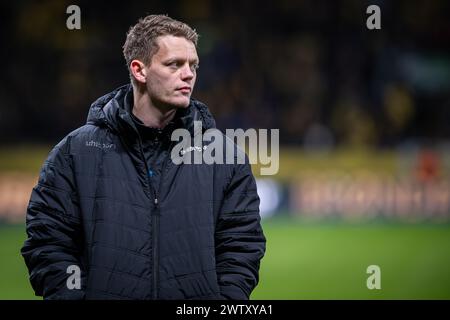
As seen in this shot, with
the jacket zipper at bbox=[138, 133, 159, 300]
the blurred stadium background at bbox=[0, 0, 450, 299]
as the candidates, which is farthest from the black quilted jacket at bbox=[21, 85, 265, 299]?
the blurred stadium background at bbox=[0, 0, 450, 299]

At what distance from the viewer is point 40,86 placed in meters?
13.1

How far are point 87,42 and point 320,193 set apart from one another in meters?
4.56

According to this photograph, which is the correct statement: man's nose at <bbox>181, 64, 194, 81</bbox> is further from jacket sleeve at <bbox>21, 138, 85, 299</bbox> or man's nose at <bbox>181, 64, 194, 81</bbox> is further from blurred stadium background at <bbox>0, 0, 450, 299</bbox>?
blurred stadium background at <bbox>0, 0, 450, 299</bbox>

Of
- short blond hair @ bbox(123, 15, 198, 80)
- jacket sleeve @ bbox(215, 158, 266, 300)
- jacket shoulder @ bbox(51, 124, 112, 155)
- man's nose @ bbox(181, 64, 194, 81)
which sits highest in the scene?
short blond hair @ bbox(123, 15, 198, 80)

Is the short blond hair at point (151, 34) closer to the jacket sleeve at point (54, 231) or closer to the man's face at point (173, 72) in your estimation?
the man's face at point (173, 72)

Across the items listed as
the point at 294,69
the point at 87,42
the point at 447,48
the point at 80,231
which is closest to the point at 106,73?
the point at 87,42

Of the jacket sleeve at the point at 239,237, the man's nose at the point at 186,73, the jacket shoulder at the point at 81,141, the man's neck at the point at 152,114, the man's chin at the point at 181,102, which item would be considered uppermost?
→ the man's nose at the point at 186,73

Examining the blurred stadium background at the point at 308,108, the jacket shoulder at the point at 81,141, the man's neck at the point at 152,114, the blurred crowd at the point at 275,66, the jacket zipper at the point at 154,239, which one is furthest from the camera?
the blurred crowd at the point at 275,66

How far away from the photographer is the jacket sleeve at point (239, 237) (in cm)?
338

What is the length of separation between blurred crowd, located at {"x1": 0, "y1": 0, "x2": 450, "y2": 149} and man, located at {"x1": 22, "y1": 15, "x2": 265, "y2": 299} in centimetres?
889

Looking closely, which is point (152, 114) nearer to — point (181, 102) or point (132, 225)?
point (181, 102)

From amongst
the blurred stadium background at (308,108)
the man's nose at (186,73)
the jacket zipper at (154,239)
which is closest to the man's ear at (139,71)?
the man's nose at (186,73)

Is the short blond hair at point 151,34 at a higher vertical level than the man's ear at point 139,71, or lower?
higher

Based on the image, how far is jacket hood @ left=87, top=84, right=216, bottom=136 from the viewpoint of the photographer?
340cm
